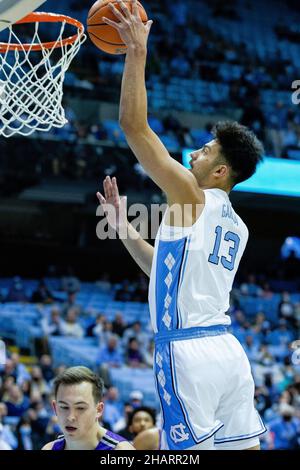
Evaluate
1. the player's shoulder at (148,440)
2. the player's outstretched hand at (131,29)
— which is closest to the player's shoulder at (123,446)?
the player's outstretched hand at (131,29)

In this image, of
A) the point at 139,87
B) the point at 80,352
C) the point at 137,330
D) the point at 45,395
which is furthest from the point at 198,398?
the point at 137,330

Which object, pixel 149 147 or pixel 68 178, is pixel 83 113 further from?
pixel 149 147

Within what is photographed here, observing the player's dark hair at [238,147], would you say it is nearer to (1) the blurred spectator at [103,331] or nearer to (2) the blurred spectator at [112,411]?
(2) the blurred spectator at [112,411]

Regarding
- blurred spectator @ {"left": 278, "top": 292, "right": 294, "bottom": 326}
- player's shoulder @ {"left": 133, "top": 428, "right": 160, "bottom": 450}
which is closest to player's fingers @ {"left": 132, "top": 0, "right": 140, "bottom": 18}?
player's shoulder @ {"left": 133, "top": 428, "right": 160, "bottom": 450}

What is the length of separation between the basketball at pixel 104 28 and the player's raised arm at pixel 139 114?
29cm

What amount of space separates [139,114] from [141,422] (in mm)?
3045

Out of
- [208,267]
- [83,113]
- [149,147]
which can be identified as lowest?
[208,267]

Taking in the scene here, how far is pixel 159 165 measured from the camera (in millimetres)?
3506

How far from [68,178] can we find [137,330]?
329 centimetres

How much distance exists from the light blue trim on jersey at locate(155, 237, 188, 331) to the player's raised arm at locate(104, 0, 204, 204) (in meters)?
0.23

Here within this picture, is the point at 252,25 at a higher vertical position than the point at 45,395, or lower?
higher

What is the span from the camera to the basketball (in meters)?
3.85

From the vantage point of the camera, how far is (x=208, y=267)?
144 inches

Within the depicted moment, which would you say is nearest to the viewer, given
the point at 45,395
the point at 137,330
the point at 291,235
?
the point at 45,395
